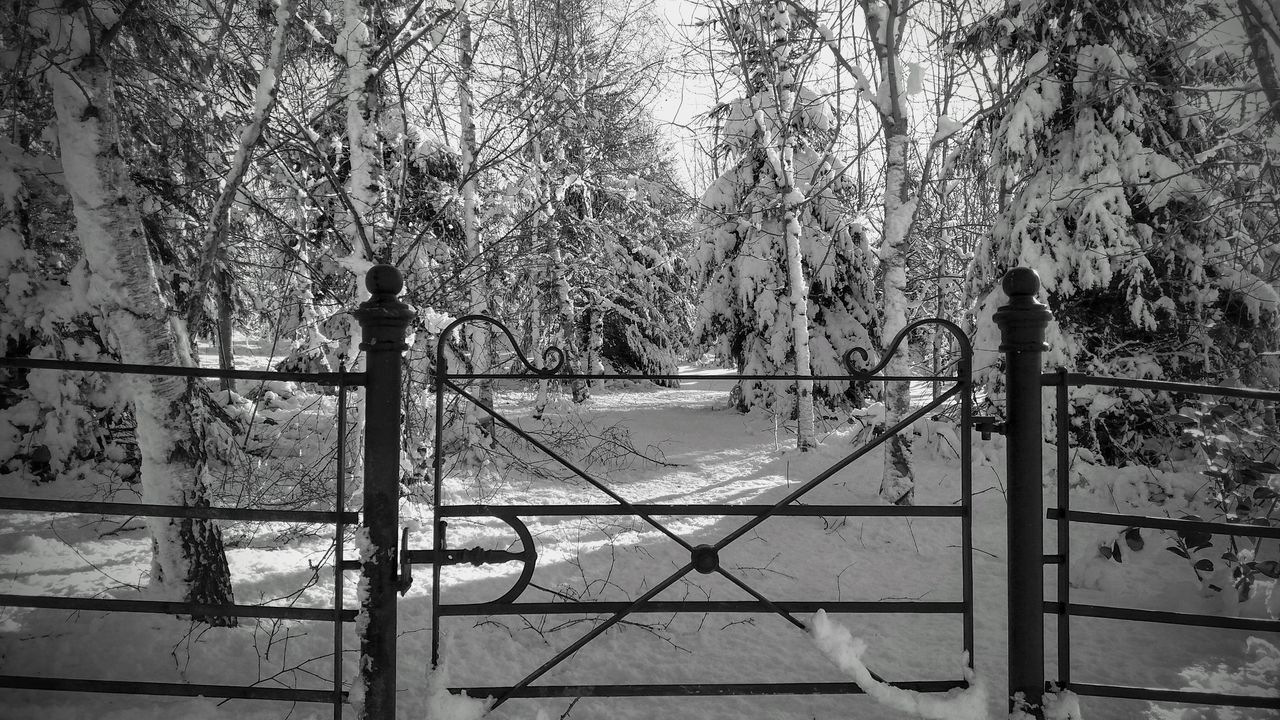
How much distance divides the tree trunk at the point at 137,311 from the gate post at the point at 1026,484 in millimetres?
3551

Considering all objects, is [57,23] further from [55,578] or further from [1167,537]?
[1167,537]

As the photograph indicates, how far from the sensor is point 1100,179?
6.77 meters

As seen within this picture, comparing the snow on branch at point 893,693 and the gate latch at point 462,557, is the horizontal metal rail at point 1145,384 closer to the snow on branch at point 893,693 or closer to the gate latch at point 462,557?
the snow on branch at point 893,693

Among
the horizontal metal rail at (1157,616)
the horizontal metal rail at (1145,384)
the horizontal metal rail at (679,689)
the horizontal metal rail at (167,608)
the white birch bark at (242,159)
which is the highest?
the white birch bark at (242,159)

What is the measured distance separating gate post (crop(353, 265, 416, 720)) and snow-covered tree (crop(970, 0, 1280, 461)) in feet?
21.7

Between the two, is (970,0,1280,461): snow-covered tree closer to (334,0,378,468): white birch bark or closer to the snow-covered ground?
the snow-covered ground

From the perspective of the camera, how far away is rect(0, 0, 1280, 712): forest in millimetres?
3355

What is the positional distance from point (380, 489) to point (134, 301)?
216cm

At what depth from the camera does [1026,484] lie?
2.08 meters

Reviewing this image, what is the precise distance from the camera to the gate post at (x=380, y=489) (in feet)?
6.39

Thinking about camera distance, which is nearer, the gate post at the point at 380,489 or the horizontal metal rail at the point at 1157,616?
the gate post at the point at 380,489

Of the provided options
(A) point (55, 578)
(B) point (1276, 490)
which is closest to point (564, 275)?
(A) point (55, 578)

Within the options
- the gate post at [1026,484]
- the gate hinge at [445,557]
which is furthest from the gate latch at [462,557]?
the gate post at [1026,484]

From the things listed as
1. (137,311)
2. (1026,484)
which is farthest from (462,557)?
(137,311)
